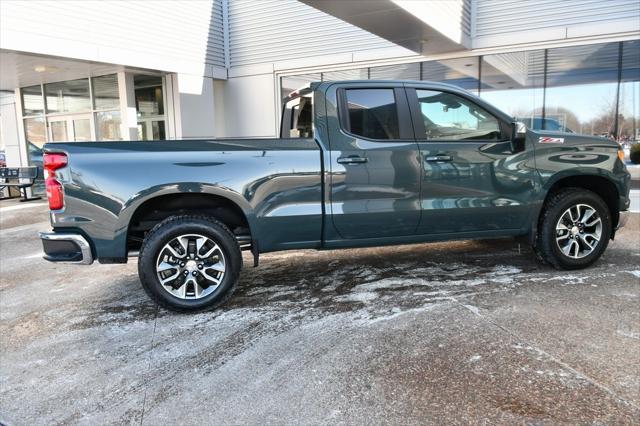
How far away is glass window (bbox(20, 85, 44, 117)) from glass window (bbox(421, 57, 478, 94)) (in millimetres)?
12383

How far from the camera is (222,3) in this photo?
1482 cm

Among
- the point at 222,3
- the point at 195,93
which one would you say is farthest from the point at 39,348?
the point at 222,3

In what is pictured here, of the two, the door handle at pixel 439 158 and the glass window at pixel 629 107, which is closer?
the door handle at pixel 439 158

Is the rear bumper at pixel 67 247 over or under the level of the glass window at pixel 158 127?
under

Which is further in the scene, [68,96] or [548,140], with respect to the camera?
[68,96]

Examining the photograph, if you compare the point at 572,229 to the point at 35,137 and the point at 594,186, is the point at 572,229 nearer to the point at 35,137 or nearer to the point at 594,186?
the point at 594,186

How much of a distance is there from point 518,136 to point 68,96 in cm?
1471

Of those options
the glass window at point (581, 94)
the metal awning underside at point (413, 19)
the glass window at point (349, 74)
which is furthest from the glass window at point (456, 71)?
the glass window at point (581, 94)

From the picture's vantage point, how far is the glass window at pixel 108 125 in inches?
556

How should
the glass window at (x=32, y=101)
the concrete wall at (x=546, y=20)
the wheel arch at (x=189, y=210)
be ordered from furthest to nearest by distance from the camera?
1. the glass window at (x=32, y=101)
2. the concrete wall at (x=546, y=20)
3. the wheel arch at (x=189, y=210)

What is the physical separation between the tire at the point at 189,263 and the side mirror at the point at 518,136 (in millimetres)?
2832

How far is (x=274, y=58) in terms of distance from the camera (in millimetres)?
14398

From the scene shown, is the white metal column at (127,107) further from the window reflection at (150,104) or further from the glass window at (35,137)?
the glass window at (35,137)

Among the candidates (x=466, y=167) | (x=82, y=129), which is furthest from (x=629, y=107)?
(x=82, y=129)
